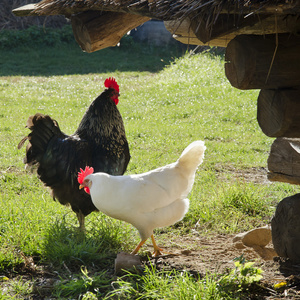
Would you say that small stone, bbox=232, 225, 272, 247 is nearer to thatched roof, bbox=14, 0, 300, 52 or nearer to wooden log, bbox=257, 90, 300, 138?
wooden log, bbox=257, 90, 300, 138

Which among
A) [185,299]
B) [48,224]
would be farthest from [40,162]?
[185,299]

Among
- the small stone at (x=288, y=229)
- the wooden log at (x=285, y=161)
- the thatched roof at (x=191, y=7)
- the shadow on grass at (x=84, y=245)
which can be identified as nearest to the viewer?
the thatched roof at (x=191, y=7)

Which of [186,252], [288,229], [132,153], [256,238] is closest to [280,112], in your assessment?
[288,229]

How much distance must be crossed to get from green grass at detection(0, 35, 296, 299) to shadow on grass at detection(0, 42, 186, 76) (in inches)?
1.5

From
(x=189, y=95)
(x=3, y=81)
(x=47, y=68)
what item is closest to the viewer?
(x=189, y=95)

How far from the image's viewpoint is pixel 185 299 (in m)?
3.14

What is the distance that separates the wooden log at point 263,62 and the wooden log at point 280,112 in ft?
0.30

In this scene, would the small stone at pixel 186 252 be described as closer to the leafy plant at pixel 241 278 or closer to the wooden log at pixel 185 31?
the leafy plant at pixel 241 278

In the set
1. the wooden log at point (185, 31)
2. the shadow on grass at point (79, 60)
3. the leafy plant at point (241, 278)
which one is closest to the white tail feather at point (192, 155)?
the wooden log at point (185, 31)

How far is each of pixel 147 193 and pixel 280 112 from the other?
4.80ft

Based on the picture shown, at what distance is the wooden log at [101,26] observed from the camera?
3918 millimetres

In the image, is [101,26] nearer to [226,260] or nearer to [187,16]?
[187,16]

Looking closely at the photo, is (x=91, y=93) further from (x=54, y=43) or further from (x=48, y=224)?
(x=48, y=224)

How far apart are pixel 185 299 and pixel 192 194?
2600 mm
